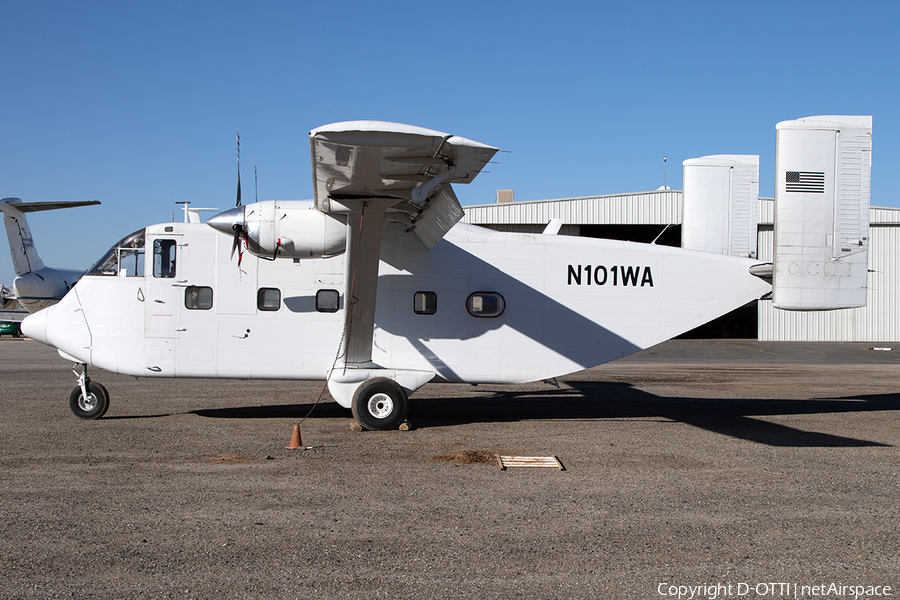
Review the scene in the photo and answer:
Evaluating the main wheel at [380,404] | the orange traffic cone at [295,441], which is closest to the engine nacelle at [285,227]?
the main wheel at [380,404]

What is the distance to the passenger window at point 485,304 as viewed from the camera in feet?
34.0

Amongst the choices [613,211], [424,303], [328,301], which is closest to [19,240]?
[328,301]

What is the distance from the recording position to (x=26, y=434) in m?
8.76

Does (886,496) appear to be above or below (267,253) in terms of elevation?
below

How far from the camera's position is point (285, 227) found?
29.2 feet

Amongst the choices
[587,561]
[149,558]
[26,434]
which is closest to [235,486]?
[149,558]

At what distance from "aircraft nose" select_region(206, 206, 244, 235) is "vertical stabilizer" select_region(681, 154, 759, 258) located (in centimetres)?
751

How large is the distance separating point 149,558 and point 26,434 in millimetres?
5674

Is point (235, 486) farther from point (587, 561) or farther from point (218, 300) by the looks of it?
point (218, 300)

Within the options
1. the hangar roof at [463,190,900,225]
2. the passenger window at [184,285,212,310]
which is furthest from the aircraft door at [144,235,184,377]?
the hangar roof at [463,190,900,225]

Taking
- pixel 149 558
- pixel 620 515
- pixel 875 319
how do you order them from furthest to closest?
1. pixel 875 319
2. pixel 620 515
3. pixel 149 558

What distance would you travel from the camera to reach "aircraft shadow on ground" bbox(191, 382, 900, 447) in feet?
31.8

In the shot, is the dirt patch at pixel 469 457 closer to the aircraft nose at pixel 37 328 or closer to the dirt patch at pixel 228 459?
the dirt patch at pixel 228 459

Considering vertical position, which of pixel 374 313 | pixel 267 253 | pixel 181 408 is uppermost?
pixel 267 253
